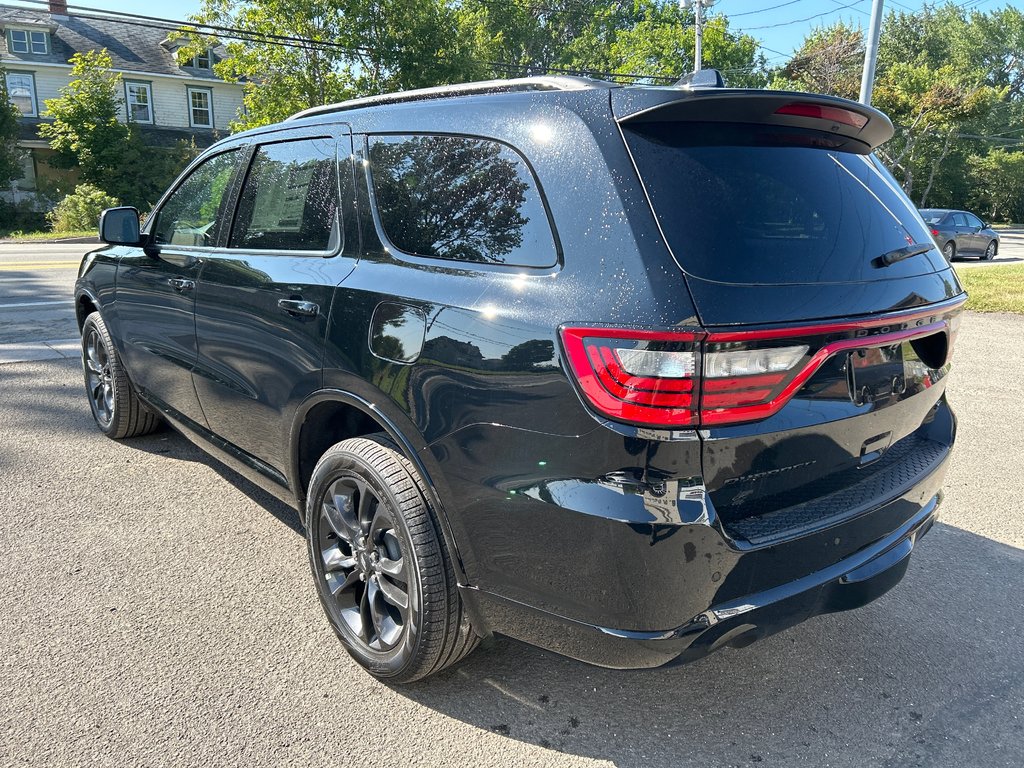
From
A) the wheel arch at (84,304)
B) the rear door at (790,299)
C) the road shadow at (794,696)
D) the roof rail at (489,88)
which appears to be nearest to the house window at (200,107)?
the wheel arch at (84,304)

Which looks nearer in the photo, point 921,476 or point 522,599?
point 522,599

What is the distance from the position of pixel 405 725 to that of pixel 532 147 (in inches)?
69.2

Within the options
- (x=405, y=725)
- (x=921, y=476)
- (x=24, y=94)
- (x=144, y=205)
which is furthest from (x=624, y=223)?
(x=24, y=94)

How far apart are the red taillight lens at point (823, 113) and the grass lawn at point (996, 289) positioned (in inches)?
306

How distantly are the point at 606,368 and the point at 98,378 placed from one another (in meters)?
4.21

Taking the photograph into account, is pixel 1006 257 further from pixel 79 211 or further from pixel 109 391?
pixel 79 211

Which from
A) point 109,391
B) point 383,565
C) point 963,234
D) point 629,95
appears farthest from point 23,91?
point 629,95

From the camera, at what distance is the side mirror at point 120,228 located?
4.06 m

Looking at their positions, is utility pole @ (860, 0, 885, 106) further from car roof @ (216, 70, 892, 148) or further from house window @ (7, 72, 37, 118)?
house window @ (7, 72, 37, 118)

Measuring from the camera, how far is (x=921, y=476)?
2508mm

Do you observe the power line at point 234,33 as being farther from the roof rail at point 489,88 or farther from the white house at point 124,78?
the roof rail at point 489,88

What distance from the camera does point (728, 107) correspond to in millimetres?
2123

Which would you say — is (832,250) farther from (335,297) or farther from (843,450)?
(335,297)

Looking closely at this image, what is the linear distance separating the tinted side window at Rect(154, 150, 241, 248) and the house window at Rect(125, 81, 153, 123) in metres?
37.2
